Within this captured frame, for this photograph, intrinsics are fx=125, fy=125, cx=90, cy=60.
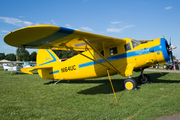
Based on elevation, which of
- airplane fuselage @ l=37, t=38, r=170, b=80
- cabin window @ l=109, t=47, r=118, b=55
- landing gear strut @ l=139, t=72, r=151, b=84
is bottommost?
landing gear strut @ l=139, t=72, r=151, b=84

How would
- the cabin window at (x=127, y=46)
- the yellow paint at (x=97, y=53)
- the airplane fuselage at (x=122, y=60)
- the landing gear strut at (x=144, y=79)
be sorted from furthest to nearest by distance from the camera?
the landing gear strut at (x=144, y=79) → the cabin window at (x=127, y=46) → the airplane fuselage at (x=122, y=60) → the yellow paint at (x=97, y=53)

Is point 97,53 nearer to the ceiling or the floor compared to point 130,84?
nearer to the ceiling

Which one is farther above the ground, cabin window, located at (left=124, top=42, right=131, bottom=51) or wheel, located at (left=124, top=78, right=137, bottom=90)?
cabin window, located at (left=124, top=42, right=131, bottom=51)

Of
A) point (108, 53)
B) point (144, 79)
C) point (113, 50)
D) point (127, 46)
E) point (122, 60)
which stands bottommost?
point (144, 79)

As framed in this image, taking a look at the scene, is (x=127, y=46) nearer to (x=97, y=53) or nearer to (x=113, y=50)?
(x=113, y=50)

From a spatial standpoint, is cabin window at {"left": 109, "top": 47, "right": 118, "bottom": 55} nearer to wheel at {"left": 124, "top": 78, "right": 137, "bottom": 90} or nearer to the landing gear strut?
wheel at {"left": 124, "top": 78, "right": 137, "bottom": 90}

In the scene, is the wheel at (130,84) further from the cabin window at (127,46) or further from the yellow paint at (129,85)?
the cabin window at (127,46)

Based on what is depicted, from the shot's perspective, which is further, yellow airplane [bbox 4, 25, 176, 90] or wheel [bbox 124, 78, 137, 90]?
wheel [bbox 124, 78, 137, 90]

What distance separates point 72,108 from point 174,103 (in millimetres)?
3247

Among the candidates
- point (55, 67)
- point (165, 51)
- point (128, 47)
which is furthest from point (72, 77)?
point (165, 51)

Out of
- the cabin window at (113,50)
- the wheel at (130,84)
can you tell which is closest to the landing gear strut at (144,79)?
the wheel at (130,84)

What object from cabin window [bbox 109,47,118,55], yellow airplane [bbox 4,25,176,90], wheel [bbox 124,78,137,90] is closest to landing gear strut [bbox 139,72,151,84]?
yellow airplane [bbox 4,25,176,90]

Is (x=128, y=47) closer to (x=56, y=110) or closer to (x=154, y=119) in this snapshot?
(x=154, y=119)

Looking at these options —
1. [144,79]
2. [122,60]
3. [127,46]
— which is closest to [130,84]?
[122,60]
